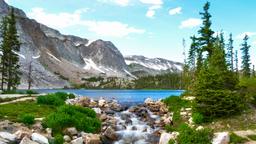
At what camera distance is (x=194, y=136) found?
1989 cm

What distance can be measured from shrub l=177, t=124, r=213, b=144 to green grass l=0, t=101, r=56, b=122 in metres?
13.3

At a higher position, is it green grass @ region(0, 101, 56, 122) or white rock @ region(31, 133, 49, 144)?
green grass @ region(0, 101, 56, 122)

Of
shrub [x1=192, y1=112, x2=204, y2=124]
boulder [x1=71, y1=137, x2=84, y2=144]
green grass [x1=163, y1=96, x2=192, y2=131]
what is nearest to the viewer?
boulder [x1=71, y1=137, x2=84, y2=144]

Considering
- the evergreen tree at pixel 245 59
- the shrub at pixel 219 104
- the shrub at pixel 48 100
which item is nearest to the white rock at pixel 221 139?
the shrub at pixel 219 104

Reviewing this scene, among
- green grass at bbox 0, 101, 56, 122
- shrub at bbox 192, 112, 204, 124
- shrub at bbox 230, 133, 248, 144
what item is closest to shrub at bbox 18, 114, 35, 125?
green grass at bbox 0, 101, 56, 122

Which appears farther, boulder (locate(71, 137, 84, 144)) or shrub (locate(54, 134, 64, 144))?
boulder (locate(71, 137, 84, 144))

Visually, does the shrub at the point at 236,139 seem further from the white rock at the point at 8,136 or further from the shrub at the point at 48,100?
the shrub at the point at 48,100

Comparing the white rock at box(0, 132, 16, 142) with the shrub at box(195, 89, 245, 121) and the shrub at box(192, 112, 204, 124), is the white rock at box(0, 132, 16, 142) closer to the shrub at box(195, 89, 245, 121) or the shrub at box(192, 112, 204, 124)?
the shrub at box(192, 112, 204, 124)

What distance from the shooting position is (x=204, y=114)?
→ 31438 millimetres

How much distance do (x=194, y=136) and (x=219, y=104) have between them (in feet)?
37.7

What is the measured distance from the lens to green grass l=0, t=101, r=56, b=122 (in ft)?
99.2

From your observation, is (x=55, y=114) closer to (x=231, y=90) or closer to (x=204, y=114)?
(x=204, y=114)

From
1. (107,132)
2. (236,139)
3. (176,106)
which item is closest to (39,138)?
(107,132)

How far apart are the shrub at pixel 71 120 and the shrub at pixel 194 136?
986 centimetres
